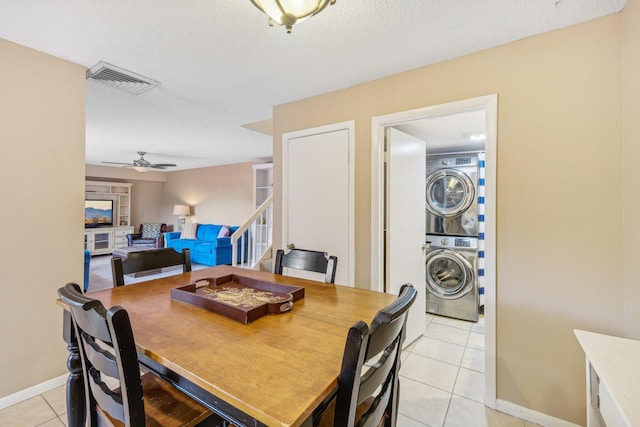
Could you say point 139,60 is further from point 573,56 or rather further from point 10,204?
point 573,56

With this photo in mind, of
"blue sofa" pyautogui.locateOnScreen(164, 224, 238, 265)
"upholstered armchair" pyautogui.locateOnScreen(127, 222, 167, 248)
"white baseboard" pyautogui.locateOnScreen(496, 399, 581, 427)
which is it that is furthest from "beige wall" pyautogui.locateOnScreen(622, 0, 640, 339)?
"upholstered armchair" pyautogui.locateOnScreen(127, 222, 167, 248)

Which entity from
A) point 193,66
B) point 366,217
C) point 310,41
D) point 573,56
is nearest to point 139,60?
point 193,66

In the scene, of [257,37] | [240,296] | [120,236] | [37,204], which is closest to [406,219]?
[240,296]

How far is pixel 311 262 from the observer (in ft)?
6.29

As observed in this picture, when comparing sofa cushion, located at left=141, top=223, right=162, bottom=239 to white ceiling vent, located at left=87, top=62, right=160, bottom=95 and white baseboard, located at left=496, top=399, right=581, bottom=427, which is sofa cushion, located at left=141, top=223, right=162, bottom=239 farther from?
white baseboard, located at left=496, top=399, right=581, bottom=427

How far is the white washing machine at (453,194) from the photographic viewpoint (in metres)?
3.36

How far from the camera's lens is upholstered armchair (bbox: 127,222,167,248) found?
24.3ft

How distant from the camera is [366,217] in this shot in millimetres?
2402

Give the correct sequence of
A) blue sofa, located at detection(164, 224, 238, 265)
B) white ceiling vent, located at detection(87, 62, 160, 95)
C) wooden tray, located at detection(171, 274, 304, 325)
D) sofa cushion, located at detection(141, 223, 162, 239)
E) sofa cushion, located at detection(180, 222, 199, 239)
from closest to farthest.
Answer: wooden tray, located at detection(171, 274, 304, 325) → white ceiling vent, located at detection(87, 62, 160, 95) → blue sofa, located at detection(164, 224, 238, 265) → sofa cushion, located at detection(180, 222, 199, 239) → sofa cushion, located at detection(141, 223, 162, 239)

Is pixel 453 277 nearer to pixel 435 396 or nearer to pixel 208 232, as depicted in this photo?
pixel 435 396

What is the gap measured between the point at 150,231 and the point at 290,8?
334 inches

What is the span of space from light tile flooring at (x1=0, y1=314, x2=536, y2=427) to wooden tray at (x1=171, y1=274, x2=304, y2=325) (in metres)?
1.13

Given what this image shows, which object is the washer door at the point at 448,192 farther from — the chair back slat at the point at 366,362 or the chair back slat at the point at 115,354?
the chair back slat at the point at 115,354

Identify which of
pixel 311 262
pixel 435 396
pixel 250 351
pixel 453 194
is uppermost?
pixel 453 194
